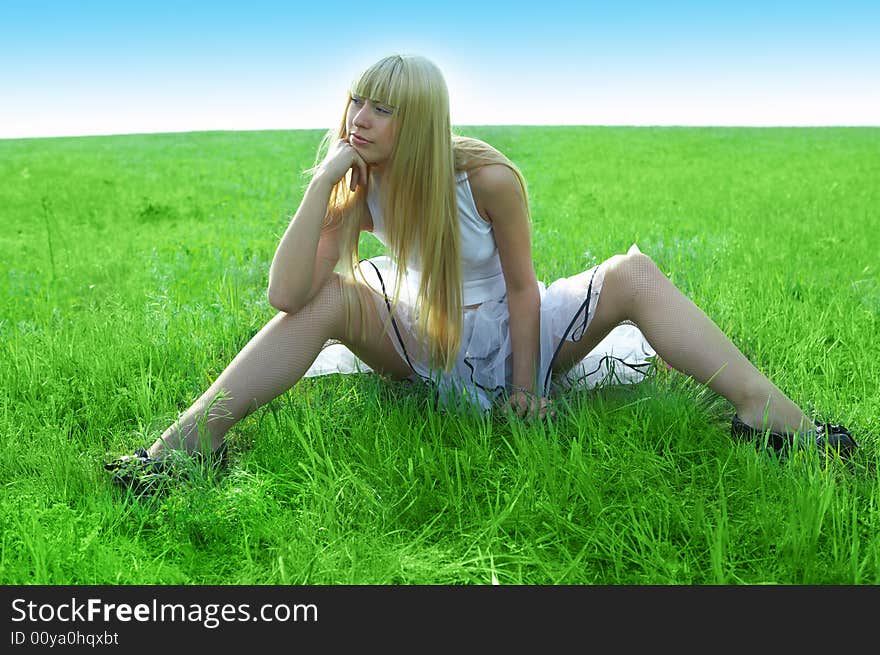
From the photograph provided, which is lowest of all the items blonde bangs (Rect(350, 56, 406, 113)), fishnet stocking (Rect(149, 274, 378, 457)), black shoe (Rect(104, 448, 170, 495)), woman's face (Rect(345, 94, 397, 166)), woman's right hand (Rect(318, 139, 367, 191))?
black shoe (Rect(104, 448, 170, 495))

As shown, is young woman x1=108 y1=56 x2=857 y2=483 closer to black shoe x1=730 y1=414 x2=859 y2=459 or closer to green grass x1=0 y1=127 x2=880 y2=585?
black shoe x1=730 y1=414 x2=859 y2=459

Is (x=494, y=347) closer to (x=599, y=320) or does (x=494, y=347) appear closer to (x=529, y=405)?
(x=529, y=405)

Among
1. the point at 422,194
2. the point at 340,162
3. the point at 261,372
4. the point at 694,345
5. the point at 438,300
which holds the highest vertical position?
the point at 340,162

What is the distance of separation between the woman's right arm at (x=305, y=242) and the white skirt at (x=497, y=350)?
0.31m

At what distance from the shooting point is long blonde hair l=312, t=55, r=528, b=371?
282 centimetres

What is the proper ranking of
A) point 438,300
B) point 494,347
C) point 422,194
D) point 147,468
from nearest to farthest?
1. point 147,468
2. point 422,194
3. point 438,300
4. point 494,347

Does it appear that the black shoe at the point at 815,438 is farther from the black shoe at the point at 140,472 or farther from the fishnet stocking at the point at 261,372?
the black shoe at the point at 140,472

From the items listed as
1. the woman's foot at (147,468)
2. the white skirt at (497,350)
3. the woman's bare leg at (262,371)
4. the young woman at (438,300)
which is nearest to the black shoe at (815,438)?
the young woman at (438,300)

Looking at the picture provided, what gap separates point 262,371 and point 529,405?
98 cm

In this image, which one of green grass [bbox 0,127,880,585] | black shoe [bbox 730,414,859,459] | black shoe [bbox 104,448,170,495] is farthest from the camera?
black shoe [bbox 730,414,859,459]

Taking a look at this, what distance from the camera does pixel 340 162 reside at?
9.48 ft

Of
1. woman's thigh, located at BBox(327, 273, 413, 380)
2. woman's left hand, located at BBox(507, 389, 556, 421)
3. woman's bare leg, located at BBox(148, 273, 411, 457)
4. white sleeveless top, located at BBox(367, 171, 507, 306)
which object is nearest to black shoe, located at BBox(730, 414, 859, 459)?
woman's left hand, located at BBox(507, 389, 556, 421)

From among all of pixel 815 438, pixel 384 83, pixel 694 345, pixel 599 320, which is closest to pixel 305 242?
pixel 384 83

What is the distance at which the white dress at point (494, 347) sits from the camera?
3.05 m
